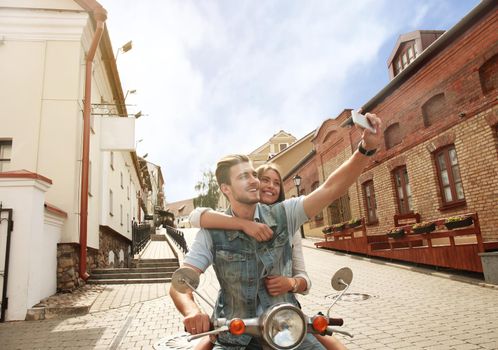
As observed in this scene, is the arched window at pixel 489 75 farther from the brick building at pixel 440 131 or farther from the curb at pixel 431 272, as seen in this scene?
the curb at pixel 431 272

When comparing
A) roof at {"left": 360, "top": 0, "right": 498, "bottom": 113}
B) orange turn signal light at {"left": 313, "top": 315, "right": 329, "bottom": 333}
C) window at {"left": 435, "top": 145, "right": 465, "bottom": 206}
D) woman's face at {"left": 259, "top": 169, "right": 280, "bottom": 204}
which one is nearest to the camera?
orange turn signal light at {"left": 313, "top": 315, "right": 329, "bottom": 333}

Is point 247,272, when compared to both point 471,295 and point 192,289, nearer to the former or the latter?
point 192,289

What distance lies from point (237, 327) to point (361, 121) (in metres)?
1.20

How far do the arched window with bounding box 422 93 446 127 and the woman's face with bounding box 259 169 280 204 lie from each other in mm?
12350

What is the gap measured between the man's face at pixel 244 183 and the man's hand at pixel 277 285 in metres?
0.46

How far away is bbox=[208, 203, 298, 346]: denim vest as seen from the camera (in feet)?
7.25

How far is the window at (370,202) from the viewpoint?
18.6m

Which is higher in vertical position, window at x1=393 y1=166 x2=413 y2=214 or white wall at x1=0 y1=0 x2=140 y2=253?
white wall at x1=0 y1=0 x2=140 y2=253

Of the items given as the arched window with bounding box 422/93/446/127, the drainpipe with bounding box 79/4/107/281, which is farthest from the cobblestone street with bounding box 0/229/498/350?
the arched window with bounding box 422/93/446/127

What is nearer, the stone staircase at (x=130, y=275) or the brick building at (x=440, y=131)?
the brick building at (x=440, y=131)

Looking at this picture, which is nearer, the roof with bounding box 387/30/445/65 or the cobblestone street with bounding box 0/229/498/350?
the cobblestone street with bounding box 0/229/498/350

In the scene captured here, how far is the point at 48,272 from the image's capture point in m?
9.32

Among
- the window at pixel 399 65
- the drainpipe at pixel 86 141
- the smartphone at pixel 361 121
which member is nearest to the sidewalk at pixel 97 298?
the drainpipe at pixel 86 141

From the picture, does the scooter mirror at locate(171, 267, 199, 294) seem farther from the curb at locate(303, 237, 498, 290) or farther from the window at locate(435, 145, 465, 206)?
the window at locate(435, 145, 465, 206)
